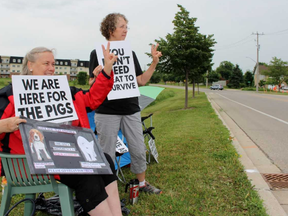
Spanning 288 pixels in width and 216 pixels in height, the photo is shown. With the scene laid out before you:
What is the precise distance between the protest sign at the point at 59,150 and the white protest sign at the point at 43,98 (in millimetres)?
190

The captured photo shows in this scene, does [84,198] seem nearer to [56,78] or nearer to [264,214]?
[56,78]

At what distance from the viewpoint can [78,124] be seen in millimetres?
2379

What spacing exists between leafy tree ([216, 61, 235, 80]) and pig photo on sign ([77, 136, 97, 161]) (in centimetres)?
11991

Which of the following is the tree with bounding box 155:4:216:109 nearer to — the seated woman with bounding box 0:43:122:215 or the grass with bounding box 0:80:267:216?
the grass with bounding box 0:80:267:216

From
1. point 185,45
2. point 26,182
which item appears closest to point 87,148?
point 26,182

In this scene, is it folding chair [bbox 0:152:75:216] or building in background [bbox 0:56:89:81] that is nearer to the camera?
folding chair [bbox 0:152:75:216]

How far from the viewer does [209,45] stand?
49.0 feet

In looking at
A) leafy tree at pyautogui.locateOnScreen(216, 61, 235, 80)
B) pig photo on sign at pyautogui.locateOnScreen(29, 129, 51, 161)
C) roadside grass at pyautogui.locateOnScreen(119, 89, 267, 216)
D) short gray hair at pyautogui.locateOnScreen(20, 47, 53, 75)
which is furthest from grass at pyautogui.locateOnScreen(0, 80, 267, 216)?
leafy tree at pyautogui.locateOnScreen(216, 61, 235, 80)

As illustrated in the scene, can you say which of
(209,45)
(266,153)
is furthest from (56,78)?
(209,45)

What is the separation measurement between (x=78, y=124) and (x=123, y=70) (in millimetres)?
961

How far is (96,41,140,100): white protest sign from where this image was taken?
2934 millimetres

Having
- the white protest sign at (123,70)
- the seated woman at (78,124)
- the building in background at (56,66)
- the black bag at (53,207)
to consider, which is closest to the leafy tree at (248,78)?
the building in background at (56,66)

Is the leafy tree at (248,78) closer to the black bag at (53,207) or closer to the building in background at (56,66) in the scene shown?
the building in background at (56,66)

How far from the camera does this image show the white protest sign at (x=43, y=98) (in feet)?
6.56
